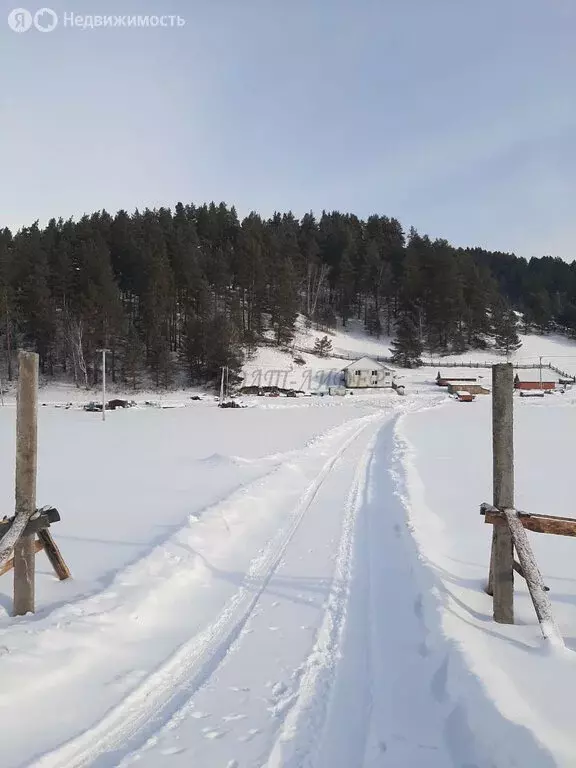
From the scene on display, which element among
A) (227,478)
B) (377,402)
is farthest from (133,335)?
(227,478)

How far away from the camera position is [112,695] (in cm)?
392

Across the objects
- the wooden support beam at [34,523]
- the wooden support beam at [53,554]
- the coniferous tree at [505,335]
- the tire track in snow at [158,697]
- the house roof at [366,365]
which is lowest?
the tire track in snow at [158,697]

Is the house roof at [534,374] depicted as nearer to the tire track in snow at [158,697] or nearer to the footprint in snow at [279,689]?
the tire track in snow at [158,697]

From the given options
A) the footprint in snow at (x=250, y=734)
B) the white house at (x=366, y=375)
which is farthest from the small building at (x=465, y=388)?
the footprint in snow at (x=250, y=734)

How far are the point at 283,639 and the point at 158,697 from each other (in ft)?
4.39

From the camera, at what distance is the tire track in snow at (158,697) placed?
3.26 meters

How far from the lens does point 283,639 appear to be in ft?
15.7

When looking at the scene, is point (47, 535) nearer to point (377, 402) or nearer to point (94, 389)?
point (377, 402)

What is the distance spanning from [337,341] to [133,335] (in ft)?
119

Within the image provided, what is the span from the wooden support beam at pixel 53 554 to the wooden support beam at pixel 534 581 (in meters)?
5.08

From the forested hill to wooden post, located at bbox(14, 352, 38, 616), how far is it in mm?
56718

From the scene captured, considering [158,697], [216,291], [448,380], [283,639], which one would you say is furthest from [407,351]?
[158,697]

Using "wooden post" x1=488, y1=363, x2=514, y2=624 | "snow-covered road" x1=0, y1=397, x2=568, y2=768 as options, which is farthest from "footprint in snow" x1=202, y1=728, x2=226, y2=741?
"wooden post" x1=488, y1=363, x2=514, y2=624

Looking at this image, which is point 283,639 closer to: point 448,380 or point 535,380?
point 448,380
